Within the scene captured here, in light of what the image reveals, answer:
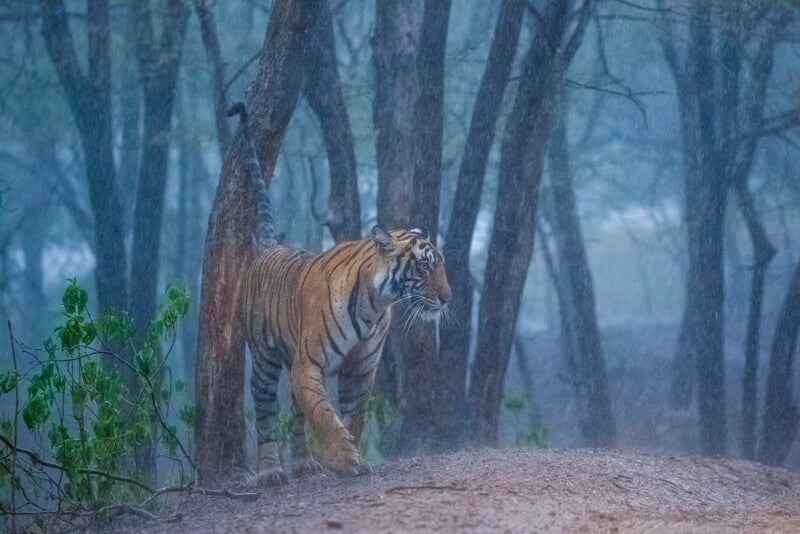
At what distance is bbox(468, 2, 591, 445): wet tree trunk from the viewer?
752 centimetres

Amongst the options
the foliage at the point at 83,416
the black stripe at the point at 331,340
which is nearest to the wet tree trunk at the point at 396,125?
the black stripe at the point at 331,340

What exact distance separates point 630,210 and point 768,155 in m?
6.71

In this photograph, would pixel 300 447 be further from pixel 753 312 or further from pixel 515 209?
pixel 753 312

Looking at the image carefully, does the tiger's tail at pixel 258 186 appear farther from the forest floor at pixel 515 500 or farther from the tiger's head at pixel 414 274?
the forest floor at pixel 515 500

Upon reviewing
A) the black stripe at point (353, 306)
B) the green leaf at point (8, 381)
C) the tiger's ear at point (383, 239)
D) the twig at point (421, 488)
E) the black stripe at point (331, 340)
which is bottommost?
the twig at point (421, 488)

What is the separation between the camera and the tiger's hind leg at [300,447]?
6.11m

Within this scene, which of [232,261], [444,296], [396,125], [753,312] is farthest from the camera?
[753,312]

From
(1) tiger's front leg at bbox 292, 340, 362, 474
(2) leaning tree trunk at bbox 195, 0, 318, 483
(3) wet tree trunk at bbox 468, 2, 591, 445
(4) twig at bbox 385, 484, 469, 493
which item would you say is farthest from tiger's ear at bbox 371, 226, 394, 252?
(3) wet tree trunk at bbox 468, 2, 591, 445

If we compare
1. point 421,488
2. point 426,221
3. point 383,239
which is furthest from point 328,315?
point 426,221

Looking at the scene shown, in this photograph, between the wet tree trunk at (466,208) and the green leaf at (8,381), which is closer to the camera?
the green leaf at (8,381)

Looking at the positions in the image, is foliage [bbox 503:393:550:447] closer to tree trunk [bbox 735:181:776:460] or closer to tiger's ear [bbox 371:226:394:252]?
tiger's ear [bbox 371:226:394:252]

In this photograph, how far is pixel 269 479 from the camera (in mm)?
5543

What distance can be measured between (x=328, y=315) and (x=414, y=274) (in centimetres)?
57

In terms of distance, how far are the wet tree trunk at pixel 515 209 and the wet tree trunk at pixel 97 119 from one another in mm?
4418
